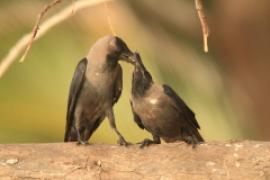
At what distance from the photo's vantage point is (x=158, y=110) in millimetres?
→ 4156

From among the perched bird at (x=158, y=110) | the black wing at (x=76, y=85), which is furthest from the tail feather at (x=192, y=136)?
the black wing at (x=76, y=85)

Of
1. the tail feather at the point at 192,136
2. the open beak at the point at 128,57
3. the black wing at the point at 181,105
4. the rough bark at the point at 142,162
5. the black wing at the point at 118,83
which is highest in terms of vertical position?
the open beak at the point at 128,57

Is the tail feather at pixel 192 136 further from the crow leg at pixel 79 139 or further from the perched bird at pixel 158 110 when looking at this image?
the crow leg at pixel 79 139

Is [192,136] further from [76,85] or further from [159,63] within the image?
[159,63]

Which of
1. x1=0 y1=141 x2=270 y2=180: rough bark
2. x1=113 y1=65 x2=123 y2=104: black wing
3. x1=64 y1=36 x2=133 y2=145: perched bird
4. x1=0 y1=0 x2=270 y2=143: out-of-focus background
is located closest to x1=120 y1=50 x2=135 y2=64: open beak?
x1=64 y1=36 x2=133 y2=145: perched bird

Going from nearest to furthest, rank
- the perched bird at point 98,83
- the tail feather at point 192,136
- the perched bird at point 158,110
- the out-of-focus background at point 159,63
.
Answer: the tail feather at point 192,136
the perched bird at point 158,110
the perched bird at point 98,83
the out-of-focus background at point 159,63

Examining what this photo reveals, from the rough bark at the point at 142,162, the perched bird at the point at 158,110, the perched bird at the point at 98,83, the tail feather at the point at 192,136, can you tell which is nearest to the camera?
the rough bark at the point at 142,162

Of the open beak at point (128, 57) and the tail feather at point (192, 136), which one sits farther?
the open beak at point (128, 57)

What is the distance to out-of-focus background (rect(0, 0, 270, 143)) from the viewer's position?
5699mm

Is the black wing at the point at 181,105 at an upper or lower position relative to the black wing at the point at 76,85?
lower

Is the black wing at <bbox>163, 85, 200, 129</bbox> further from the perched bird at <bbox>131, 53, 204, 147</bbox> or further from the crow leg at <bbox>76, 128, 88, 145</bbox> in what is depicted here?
the crow leg at <bbox>76, 128, 88, 145</bbox>

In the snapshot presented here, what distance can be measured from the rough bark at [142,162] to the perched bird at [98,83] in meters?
0.43

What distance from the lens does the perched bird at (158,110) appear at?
413 cm

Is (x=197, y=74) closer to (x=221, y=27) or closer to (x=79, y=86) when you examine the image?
(x=221, y=27)
